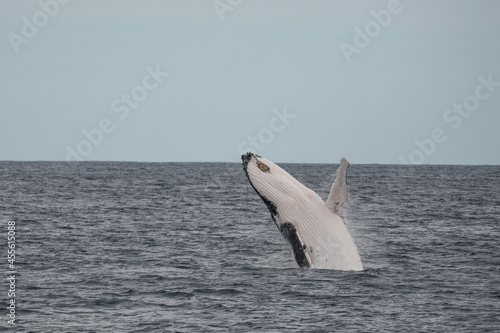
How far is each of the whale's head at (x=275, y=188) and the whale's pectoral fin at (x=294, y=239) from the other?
0.31 metres

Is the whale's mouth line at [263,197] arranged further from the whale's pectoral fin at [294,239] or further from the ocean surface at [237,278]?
the ocean surface at [237,278]

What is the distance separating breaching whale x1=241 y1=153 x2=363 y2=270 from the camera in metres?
14.9

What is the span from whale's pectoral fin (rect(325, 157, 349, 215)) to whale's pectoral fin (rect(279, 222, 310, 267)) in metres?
0.83

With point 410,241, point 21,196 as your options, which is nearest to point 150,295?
point 410,241

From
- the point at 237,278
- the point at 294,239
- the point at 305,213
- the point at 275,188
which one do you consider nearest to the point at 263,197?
the point at 275,188

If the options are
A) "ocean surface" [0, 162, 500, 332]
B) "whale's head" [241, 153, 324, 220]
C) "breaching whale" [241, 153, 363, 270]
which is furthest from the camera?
"whale's head" [241, 153, 324, 220]

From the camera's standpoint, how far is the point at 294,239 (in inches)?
593

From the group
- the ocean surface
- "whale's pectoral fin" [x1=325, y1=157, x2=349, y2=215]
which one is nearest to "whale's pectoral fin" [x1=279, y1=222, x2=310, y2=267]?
the ocean surface

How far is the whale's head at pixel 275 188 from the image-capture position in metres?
15.0

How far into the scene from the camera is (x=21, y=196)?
51.6 meters

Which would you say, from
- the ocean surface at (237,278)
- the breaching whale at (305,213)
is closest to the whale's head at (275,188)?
the breaching whale at (305,213)

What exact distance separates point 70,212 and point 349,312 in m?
25.8

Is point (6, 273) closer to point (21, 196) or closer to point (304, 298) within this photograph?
point (304, 298)

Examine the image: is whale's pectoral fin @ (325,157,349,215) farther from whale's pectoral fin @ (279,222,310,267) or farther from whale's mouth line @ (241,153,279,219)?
whale's mouth line @ (241,153,279,219)
